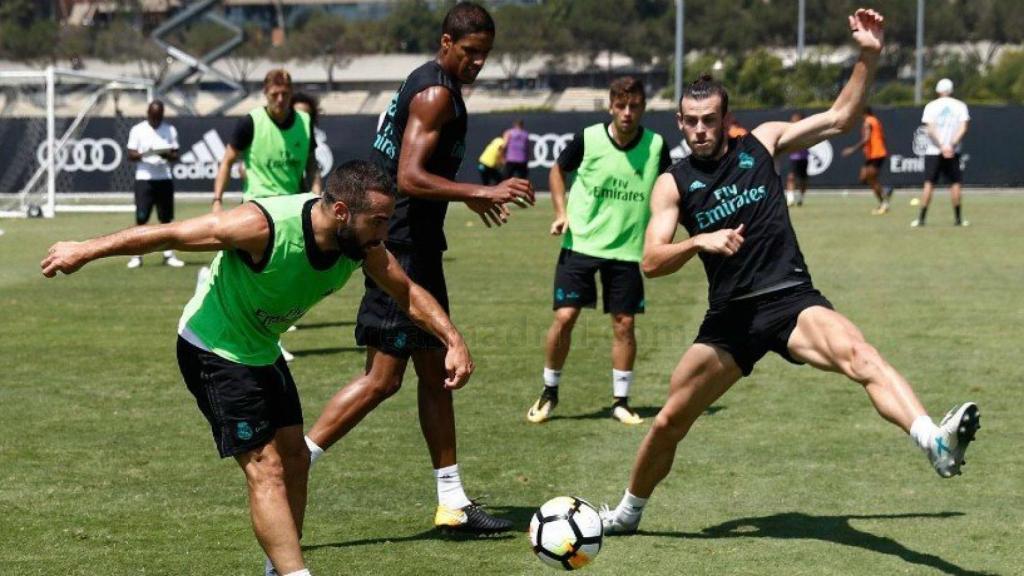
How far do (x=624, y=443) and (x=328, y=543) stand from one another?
267 cm

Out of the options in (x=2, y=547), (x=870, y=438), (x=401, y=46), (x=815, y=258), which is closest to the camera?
(x=2, y=547)

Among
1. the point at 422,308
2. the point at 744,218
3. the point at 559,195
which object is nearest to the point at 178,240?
the point at 422,308

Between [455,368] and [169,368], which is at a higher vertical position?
[455,368]

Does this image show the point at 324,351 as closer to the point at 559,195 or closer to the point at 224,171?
the point at 224,171

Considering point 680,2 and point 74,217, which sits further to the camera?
point 680,2

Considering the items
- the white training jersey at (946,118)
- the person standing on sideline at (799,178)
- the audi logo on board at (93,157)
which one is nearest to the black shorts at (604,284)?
the white training jersey at (946,118)

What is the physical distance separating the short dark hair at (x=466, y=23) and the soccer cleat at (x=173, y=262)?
1380 centimetres

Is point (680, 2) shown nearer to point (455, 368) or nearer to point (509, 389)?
point (509, 389)

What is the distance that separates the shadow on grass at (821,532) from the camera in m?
6.72

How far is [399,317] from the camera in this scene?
7305 millimetres

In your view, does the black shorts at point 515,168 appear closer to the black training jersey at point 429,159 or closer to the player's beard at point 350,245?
the black training jersey at point 429,159

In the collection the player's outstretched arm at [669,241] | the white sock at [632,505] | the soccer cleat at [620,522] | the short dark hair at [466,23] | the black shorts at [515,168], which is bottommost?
the black shorts at [515,168]

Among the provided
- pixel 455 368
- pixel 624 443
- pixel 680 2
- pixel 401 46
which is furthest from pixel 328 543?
pixel 401 46

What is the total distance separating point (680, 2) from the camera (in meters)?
48.4
